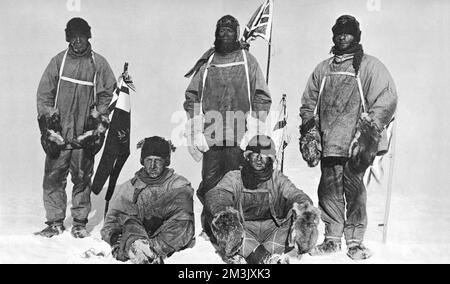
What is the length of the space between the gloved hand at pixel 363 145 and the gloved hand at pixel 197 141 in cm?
145

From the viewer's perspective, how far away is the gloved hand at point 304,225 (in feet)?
→ 24.9

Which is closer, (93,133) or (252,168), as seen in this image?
(252,168)

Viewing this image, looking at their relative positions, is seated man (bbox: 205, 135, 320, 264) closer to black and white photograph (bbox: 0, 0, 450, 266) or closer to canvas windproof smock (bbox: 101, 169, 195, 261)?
black and white photograph (bbox: 0, 0, 450, 266)

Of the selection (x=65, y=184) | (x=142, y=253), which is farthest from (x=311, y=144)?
(x=65, y=184)

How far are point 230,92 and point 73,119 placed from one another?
159 cm

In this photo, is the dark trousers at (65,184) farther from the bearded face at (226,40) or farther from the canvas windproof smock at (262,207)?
the bearded face at (226,40)

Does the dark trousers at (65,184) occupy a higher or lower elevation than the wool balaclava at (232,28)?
lower

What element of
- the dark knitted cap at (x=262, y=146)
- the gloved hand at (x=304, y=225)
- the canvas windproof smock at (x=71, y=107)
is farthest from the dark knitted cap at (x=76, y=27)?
the gloved hand at (x=304, y=225)

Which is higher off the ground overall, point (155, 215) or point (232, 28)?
point (232, 28)

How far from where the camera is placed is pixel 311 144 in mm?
7766

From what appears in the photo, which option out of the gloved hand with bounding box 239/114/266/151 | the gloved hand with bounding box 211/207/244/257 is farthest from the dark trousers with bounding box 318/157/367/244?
the gloved hand with bounding box 211/207/244/257

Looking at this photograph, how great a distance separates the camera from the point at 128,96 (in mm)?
7844

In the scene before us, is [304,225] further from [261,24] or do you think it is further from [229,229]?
[261,24]

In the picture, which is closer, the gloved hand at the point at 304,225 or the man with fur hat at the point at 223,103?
the gloved hand at the point at 304,225
